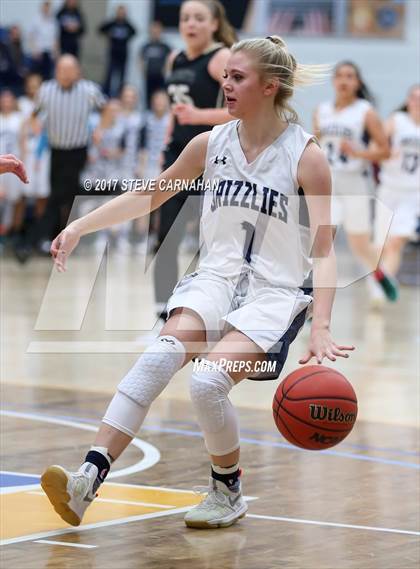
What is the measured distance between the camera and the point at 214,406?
15.7 ft

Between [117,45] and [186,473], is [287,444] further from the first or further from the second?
[117,45]

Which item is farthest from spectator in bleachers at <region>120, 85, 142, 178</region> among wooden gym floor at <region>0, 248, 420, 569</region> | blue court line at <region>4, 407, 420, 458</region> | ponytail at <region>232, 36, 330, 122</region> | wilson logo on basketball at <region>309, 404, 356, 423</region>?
wilson logo on basketball at <region>309, 404, 356, 423</region>

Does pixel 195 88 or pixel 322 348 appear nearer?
pixel 322 348

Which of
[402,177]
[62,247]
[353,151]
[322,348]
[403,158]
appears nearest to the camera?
[322,348]

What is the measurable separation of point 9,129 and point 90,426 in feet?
37.2

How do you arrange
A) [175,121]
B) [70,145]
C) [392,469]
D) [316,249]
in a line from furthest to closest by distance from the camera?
[70,145]
[175,121]
[392,469]
[316,249]

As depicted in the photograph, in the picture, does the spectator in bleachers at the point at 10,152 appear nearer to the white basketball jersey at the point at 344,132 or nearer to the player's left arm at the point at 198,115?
the white basketball jersey at the point at 344,132

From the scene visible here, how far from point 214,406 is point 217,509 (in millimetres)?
464

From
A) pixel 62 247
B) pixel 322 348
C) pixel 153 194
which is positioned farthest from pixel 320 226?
pixel 62 247

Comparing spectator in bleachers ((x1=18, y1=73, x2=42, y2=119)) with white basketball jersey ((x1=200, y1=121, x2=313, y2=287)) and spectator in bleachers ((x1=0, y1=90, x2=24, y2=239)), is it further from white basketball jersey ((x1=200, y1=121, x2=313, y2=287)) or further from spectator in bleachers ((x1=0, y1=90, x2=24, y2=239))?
white basketball jersey ((x1=200, y1=121, x2=313, y2=287))

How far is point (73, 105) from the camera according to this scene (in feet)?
49.1

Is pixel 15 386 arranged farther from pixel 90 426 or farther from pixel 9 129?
pixel 9 129

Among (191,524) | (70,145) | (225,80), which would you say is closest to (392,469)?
(191,524)

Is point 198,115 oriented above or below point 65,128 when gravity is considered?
above
